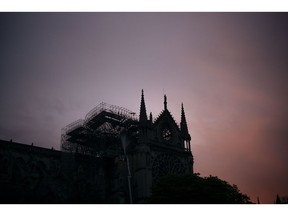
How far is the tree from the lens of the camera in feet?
112

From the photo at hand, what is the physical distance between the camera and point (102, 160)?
4753cm

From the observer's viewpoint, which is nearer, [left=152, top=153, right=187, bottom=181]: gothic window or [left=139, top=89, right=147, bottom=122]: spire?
[left=152, top=153, right=187, bottom=181]: gothic window

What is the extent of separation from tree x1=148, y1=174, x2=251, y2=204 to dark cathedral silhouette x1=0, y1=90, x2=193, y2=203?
6496 mm

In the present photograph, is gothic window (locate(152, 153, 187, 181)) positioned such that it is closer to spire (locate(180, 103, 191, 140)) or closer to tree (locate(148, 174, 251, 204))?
spire (locate(180, 103, 191, 140))

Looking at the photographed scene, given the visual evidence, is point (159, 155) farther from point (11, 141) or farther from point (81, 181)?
point (11, 141)

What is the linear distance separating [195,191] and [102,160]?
642 inches

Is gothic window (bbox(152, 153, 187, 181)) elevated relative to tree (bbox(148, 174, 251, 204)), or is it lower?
elevated

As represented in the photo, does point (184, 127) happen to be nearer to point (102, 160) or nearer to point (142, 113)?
point (142, 113)

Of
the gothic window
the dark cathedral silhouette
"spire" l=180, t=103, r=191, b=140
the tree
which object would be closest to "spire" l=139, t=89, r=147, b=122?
the dark cathedral silhouette

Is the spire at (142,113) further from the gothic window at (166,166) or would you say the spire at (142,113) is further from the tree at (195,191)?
the tree at (195,191)

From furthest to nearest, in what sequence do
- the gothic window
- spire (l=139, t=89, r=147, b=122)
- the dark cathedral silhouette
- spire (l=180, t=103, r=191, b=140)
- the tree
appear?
1. spire (l=180, t=103, r=191, b=140)
2. spire (l=139, t=89, r=147, b=122)
3. the gothic window
4. the dark cathedral silhouette
5. the tree

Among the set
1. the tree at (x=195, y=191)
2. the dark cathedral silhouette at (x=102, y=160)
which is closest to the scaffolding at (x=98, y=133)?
the dark cathedral silhouette at (x=102, y=160)

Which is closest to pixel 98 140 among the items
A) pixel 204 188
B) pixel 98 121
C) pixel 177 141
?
pixel 98 121

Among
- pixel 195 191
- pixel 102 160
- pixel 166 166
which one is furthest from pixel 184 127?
pixel 195 191
